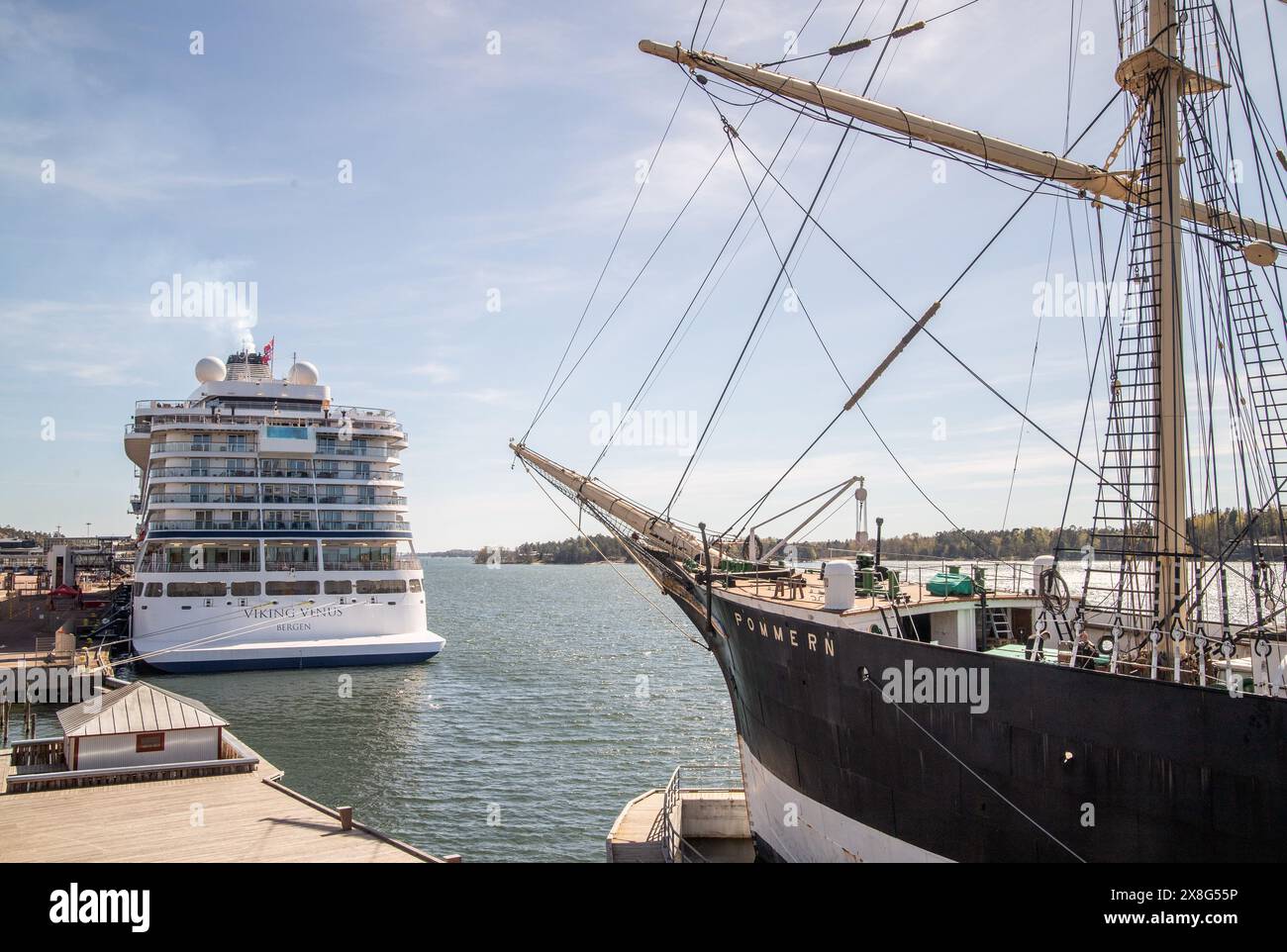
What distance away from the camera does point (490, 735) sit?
3394 centimetres

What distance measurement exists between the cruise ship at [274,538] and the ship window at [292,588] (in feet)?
0.20

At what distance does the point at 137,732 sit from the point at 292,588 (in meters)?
31.4

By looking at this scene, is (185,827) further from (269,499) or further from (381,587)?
(269,499)

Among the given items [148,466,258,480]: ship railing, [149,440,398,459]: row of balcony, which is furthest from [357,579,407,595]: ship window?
[148,466,258,480]: ship railing

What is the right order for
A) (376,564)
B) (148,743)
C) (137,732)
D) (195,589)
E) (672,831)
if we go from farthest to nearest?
(376,564), (195,589), (148,743), (137,732), (672,831)

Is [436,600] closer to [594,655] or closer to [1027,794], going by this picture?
[594,655]

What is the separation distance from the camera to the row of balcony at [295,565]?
164ft

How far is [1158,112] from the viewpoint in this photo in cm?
1591

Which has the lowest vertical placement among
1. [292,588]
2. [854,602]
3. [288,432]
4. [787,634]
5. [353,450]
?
[292,588]

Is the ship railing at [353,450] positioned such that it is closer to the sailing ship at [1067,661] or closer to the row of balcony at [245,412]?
the row of balcony at [245,412]

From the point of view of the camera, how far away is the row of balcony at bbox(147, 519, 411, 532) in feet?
167

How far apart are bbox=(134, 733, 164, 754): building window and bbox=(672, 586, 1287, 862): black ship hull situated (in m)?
13.2

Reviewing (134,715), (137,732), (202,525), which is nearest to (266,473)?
(202,525)

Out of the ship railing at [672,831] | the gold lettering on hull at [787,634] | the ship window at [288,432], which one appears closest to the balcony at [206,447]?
the ship window at [288,432]
